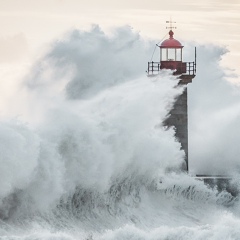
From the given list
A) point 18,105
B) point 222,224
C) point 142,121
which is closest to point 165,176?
point 142,121

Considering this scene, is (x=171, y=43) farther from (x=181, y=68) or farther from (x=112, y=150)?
(x=112, y=150)

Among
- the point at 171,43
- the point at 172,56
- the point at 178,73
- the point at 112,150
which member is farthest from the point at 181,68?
the point at 112,150

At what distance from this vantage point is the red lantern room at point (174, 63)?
108 feet

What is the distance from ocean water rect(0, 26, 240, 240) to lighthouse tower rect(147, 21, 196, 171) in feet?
0.69

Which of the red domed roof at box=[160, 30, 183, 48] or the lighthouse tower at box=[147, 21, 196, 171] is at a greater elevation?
the red domed roof at box=[160, 30, 183, 48]

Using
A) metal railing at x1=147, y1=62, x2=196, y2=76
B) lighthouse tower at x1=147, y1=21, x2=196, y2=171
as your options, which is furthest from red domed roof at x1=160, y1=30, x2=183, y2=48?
metal railing at x1=147, y1=62, x2=196, y2=76

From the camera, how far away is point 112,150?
28.8m

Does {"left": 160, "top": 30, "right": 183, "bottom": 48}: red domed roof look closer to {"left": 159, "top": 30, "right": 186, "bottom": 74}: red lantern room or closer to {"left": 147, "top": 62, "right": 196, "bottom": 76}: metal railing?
{"left": 159, "top": 30, "right": 186, "bottom": 74}: red lantern room

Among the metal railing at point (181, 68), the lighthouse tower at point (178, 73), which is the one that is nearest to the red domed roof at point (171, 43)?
the lighthouse tower at point (178, 73)

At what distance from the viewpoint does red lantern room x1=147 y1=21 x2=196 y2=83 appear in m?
32.8

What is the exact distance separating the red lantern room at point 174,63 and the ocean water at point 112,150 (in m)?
0.23

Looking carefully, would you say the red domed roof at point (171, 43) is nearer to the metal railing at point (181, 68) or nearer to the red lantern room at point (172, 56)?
the red lantern room at point (172, 56)

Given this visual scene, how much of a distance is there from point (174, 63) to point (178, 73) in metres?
0.26

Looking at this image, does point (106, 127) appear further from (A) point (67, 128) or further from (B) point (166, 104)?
(B) point (166, 104)
